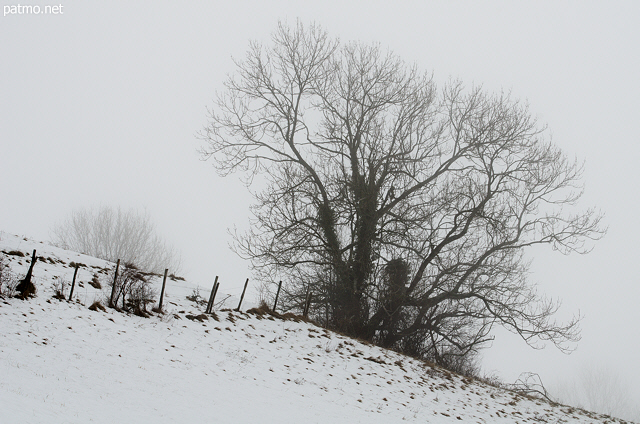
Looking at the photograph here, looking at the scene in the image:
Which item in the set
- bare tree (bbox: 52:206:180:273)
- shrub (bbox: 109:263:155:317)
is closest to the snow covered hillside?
shrub (bbox: 109:263:155:317)

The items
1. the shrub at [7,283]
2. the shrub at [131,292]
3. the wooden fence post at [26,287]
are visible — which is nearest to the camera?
the shrub at [7,283]

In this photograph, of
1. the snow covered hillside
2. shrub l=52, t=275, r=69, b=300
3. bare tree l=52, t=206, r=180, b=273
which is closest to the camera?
the snow covered hillside

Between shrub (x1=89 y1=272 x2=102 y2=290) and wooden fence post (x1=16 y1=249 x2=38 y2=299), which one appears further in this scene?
shrub (x1=89 y1=272 x2=102 y2=290)

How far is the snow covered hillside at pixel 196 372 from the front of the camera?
6.35 meters

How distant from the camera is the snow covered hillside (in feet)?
20.8

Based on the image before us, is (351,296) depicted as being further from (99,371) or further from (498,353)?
(498,353)

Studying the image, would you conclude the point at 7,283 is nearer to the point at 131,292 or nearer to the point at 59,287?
the point at 59,287

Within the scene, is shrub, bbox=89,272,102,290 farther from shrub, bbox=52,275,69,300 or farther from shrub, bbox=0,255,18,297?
shrub, bbox=0,255,18,297

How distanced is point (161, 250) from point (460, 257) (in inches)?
1201

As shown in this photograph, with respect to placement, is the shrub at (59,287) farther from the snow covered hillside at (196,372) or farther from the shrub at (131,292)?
the shrub at (131,292)

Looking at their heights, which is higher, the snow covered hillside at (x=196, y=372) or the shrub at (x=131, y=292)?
the shrub at (x=131, y=292)

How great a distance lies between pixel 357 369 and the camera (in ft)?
37.1

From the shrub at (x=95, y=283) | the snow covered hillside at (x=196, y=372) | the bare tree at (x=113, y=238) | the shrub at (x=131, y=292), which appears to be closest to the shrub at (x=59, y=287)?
the snow covered hillside at (x=196, y=372)

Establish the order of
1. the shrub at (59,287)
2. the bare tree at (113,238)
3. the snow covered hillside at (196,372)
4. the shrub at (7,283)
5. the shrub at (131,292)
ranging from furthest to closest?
the bare tree at (113,238)
the shrub at (131,292)
the shrub at (59,287)
the shrub at (7,283)
the snow covered hillside at (196,372)
